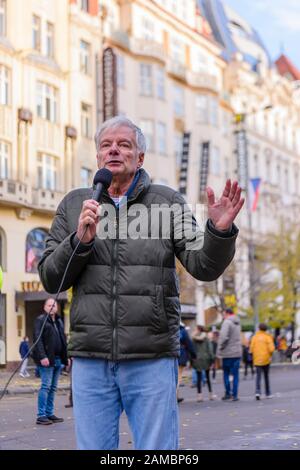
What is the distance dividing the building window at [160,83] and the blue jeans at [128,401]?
40.3 meters

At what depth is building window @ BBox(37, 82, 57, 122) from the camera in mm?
34750

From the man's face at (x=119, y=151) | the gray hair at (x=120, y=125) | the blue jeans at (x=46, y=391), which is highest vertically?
the gray hair at (x=120, y=125)

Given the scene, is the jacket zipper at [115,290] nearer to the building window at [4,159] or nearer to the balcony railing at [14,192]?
the balcony railing at [14,192]

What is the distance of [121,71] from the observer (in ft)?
135

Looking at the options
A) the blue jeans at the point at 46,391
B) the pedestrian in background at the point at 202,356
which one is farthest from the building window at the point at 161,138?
the blue jeans at the point at 46,391

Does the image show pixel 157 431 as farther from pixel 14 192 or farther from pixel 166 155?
Answer: pixel 166 155

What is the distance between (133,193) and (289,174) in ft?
203

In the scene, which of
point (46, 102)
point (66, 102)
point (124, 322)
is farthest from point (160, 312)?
point (66, 102)

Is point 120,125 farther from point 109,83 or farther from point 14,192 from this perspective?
point 109,83

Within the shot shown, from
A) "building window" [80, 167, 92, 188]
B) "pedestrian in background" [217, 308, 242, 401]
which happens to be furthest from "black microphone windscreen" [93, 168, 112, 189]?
"building window" [80, 167, 92, 188]

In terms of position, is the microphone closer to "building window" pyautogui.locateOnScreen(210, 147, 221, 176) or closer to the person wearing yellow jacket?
the person wearing yellow jacket

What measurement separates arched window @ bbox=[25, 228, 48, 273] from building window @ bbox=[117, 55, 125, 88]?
Answer: 10.1m

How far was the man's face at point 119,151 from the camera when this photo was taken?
12.4 feet

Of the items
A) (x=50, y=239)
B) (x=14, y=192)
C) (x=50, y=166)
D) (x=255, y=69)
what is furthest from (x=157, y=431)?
(x=255, y=69)
